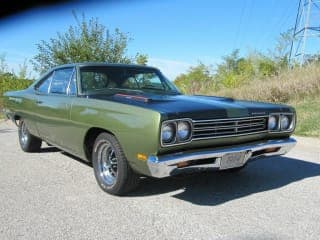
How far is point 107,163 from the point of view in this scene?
496cm

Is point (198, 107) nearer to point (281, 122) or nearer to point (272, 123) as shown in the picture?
point (272, 123)

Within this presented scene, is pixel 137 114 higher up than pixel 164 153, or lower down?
higher up

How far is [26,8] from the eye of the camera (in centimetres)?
1245

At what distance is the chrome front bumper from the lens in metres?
4.10

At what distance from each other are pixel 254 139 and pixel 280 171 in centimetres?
137

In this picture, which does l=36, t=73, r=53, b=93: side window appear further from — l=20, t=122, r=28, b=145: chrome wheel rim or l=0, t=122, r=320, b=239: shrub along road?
l=0, t=122, r=320, b=239: shrub along road

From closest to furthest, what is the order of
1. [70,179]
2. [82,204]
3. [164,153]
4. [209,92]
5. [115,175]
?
1. [164,153]
2. [82,204]
3. [115,175]
4. [70,179]
5. [209,92]

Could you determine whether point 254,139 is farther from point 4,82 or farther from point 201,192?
point 4,82

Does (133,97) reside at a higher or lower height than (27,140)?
higher

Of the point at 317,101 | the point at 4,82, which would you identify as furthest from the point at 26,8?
the point at 317,101

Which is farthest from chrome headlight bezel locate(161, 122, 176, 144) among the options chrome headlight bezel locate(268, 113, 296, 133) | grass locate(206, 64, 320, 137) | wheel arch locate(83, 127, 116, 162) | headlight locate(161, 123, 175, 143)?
grass locate(206, 64, 320, 137)

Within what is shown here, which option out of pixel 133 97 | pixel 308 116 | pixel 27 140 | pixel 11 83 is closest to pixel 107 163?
pixel 133 97

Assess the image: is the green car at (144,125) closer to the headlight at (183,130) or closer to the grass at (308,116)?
the headlight at (183,130)

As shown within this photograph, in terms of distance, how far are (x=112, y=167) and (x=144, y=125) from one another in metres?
0.97
